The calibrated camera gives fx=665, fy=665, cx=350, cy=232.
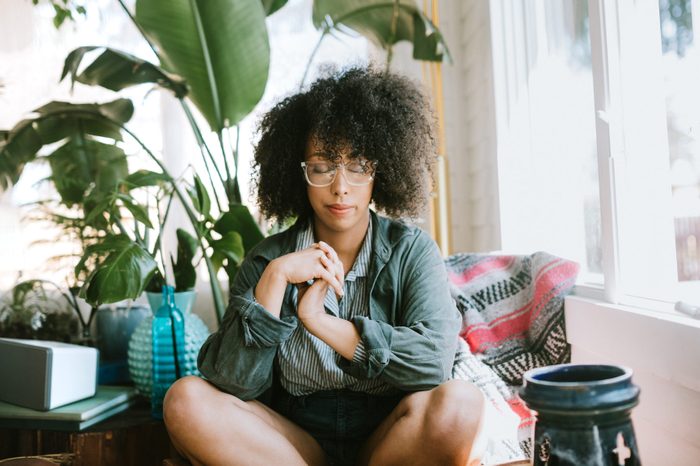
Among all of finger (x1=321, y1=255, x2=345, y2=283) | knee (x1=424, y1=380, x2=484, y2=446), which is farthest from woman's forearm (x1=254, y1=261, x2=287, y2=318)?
knee (x1=424, y1=380, x2=484, y2=446)

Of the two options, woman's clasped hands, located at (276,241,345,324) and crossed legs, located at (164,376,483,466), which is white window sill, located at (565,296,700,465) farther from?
woman's clasped hands, located at (276,241,345,324)

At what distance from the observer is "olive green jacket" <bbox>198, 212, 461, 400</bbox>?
1.48 m

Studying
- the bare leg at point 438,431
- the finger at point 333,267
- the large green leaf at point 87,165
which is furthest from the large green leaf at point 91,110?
the bare leg at point 438,431

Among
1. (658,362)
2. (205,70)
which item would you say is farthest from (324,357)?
(205,70)

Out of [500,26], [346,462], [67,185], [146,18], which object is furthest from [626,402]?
[67,185]

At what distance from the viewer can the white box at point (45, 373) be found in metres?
2.00

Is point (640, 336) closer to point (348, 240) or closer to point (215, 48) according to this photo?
point (348, 240)

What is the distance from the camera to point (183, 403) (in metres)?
1.47

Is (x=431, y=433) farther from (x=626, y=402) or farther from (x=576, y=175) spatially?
(x=576, y=175)

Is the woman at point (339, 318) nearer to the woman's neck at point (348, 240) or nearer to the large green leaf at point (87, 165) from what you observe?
the woman's neck at point (348, 240)

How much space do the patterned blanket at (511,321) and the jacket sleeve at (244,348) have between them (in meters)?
0.56

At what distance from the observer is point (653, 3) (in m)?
1.64

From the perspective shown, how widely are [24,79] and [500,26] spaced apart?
2.17 metres

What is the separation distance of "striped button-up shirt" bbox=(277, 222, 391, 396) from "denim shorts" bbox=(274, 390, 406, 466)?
3cm
